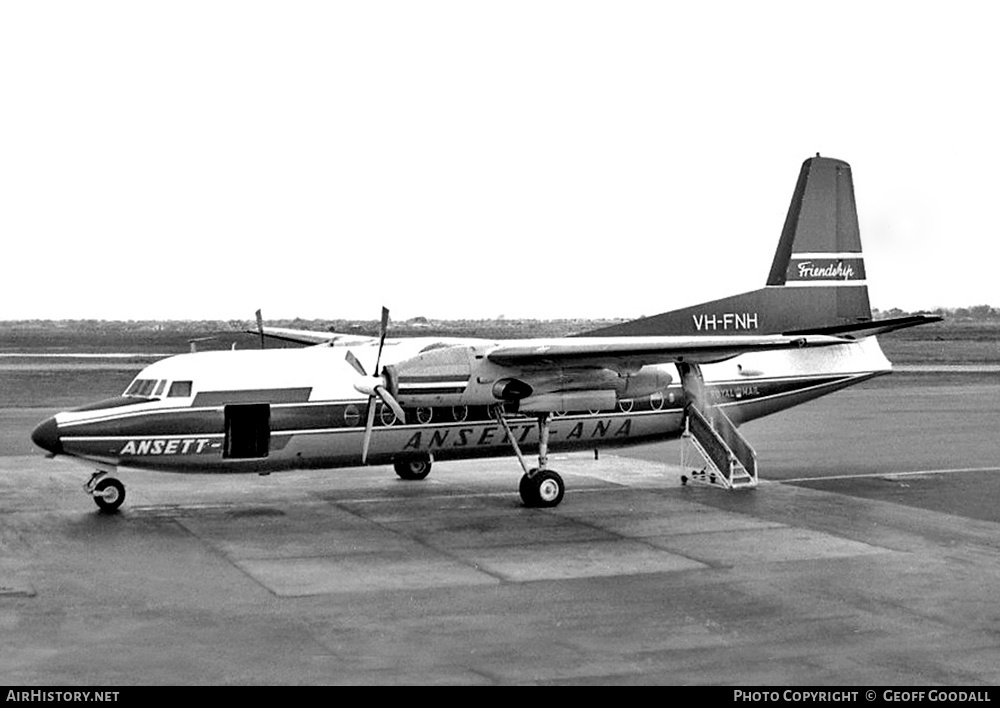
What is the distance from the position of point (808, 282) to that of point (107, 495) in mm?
15978

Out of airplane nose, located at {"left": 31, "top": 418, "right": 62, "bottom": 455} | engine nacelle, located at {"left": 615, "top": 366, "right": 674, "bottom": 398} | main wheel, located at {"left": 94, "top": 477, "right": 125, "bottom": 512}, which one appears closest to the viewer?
airplane nose, located at {"left": 31, "top": 418, "right": 62, "bottom": 455}

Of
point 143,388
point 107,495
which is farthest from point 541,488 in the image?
point 107,495

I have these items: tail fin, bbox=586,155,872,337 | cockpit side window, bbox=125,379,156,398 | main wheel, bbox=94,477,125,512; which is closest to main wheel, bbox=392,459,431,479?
tail fin, bbox=586,155,872,337

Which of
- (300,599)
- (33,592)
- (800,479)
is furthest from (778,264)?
(33,592)

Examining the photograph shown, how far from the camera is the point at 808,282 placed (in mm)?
26688

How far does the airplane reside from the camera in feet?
68.4

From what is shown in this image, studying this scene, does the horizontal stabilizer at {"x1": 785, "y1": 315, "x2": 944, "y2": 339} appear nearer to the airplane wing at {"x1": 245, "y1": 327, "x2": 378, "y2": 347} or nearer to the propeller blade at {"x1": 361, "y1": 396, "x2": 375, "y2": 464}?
the propeller blade at {"x1": 361, "y1": 396, "x2": 375, "y2": 464}

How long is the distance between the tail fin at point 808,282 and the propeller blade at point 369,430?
23.2 feet

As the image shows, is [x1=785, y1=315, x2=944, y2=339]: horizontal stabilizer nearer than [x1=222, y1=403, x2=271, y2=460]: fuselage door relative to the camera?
No

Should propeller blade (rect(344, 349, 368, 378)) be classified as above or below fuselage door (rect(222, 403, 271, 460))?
above

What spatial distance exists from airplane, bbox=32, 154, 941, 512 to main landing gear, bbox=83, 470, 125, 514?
0.03 m

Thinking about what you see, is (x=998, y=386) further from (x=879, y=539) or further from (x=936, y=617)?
(x=936, y=617)

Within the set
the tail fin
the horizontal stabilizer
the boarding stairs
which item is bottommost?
the boarding stairs

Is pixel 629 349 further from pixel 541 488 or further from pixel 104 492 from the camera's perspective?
pixel 104 492
